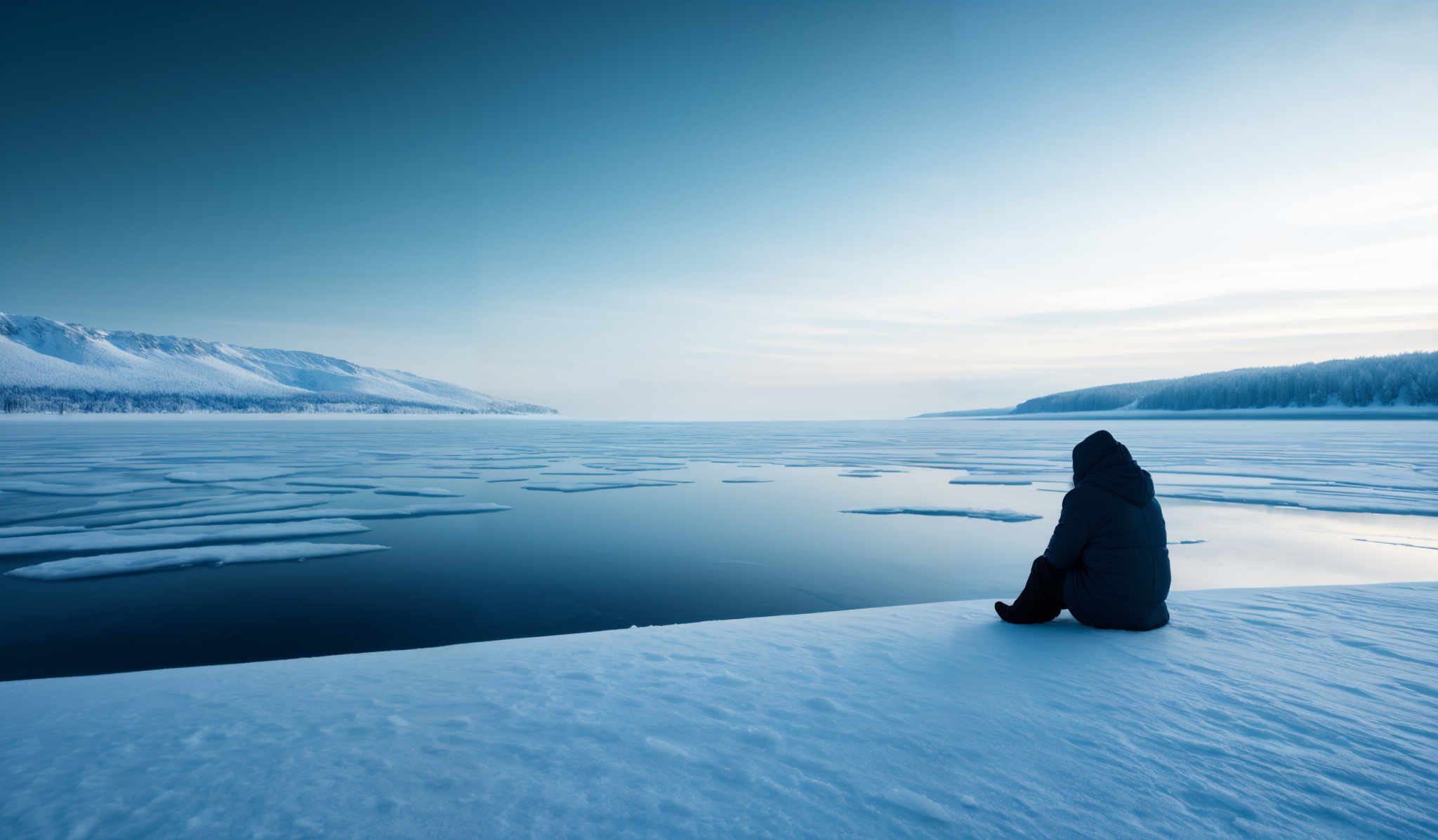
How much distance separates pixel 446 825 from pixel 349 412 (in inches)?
7581

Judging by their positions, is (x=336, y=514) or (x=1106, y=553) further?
(x=336, y=514)

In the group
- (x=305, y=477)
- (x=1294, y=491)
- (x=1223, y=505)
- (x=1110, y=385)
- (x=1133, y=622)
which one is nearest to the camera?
(x=1133, y=622)

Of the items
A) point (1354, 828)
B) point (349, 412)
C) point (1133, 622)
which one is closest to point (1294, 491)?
point (1133, 622)

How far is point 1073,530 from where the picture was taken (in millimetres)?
3373

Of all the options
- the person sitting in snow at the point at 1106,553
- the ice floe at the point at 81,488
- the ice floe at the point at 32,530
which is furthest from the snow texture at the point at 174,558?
the person sitting in snow at the point at 1106,553

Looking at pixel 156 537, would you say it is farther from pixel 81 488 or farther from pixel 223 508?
pixel 81 488

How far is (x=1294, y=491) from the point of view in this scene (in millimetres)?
11164

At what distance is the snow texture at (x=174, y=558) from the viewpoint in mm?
5281

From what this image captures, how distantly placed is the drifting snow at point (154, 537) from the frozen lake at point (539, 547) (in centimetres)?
4

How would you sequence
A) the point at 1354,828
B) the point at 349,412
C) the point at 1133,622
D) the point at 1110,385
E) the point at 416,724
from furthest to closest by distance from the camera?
the point at 349,412
the point at 1110,385
the point at 1133,622
the point at 416,724
the point at 1354,828

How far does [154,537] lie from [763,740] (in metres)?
7.55

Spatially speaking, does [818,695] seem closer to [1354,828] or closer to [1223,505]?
[1354,828]

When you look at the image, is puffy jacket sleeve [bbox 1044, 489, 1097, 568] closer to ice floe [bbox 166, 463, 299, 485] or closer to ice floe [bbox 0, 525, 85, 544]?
ice floe [bbox 0, 525, 85, 544]

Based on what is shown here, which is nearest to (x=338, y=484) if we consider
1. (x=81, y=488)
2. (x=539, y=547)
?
(x=81, y=488)
